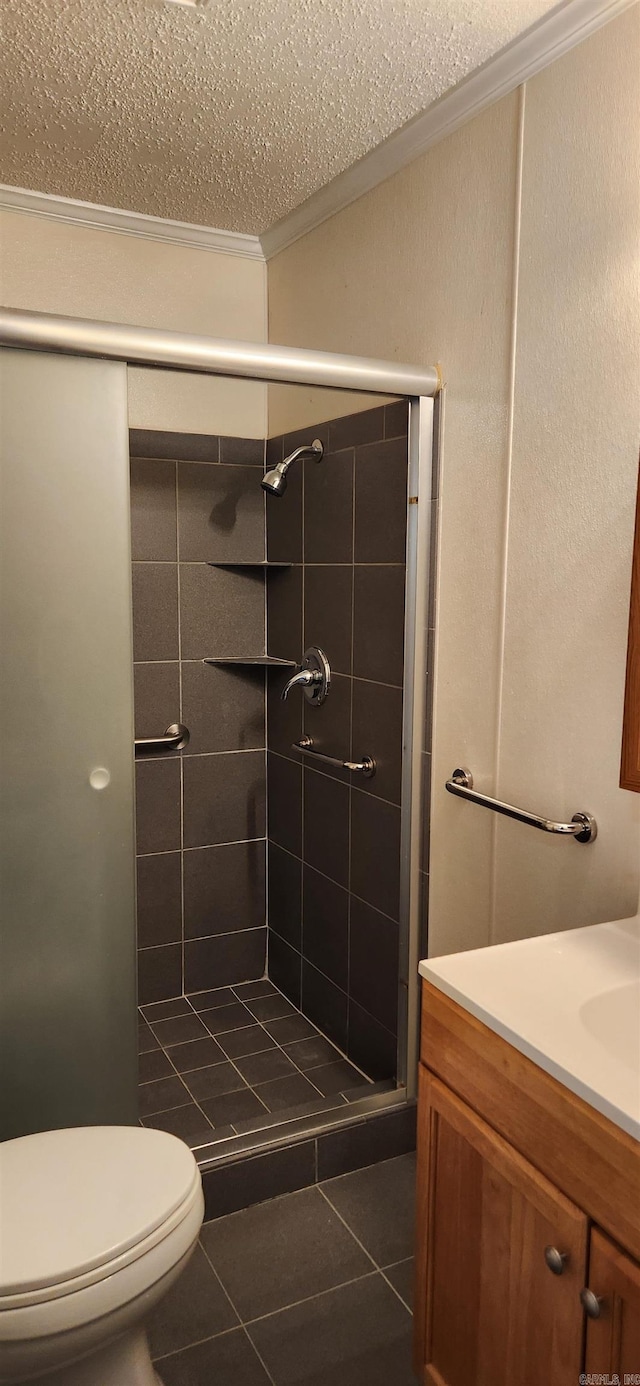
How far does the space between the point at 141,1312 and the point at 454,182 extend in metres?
2.12

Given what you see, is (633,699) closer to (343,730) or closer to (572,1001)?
(572,1001)

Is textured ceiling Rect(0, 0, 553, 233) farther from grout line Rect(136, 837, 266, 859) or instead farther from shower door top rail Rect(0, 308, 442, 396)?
grout line Rect(136, 837, 266, 859)

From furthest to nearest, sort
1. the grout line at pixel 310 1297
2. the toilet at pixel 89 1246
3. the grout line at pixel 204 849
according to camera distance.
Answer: the grout line at pixel 204 849
the grout line at pixel 310 1297
the toilet at pixel 89 1246

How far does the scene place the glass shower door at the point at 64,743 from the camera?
1.65 m

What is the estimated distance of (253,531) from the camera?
9.31 ft

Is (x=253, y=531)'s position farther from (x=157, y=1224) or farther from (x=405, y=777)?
(x=157, y=1224)

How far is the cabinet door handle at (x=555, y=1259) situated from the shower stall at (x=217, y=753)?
977 millimetres

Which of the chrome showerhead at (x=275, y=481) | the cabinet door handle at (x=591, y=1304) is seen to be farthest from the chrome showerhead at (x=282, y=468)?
the cabinet door handle at (x=591, y=1304)

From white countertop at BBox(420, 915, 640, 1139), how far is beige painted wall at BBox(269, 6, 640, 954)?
22 cm

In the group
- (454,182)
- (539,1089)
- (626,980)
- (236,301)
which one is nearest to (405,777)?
(626,980)

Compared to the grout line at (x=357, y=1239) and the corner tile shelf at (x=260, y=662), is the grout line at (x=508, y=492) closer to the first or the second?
the grout line at (x=357, y=1239)

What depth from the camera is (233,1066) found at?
2492 mm

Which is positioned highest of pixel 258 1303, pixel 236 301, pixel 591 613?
pixel 236 301

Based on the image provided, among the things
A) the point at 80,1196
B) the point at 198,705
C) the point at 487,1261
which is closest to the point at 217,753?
the point at 198,705
